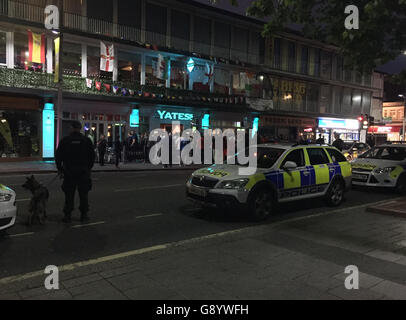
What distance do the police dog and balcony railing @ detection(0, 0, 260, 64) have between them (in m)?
16.9

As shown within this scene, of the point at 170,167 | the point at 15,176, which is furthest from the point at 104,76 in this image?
the point at 15,176

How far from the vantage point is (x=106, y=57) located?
73.5 feet

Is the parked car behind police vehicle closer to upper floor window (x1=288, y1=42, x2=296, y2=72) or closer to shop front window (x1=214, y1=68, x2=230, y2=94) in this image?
shop front window (x1=214, y1=68, x2=230, y2=94)

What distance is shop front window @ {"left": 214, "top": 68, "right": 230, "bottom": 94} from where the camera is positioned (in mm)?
29172

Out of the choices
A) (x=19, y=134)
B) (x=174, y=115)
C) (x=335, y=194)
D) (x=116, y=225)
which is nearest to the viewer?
(x=116, y=225)

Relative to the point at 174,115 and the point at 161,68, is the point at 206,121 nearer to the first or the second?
the point at 174,115

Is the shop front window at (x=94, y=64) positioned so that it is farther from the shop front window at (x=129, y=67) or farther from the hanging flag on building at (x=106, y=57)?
the shop front window at (x=129, y=67)

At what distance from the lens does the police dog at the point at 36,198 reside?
6.79m

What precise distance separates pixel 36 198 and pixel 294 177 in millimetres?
5379

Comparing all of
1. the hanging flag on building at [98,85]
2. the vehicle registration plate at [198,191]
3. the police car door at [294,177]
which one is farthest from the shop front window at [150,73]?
the vehicle registration plate at [198,191]

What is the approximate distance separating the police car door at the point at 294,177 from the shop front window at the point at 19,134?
55.7 ft

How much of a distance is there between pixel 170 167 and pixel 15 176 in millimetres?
7898

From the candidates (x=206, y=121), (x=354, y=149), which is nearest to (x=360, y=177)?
(x=354, y=149)

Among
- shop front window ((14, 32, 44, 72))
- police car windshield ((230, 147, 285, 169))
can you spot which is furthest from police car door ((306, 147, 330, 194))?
shop front window ((14, 32, 44, 72))
